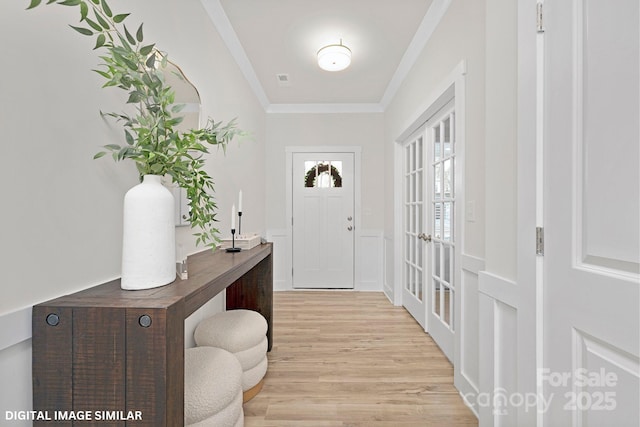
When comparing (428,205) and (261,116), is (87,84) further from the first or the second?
(261,116)

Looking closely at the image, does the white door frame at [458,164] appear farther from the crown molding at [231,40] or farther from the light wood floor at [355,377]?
the crown molding at [231,40]

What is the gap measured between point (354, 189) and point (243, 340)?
3.01 m

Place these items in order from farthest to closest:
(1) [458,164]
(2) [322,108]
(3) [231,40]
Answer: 1. (2) [322,108]
2. (3) [231,40]
3. (1) [458,164]

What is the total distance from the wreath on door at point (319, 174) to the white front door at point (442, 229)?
5.87ft

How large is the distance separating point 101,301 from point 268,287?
5.20 feet

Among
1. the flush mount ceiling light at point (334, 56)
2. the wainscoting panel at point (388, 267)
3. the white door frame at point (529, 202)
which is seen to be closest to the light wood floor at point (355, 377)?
the wainscoting panel at point (388, 267)

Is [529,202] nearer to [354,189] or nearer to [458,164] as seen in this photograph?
→ [458,164]

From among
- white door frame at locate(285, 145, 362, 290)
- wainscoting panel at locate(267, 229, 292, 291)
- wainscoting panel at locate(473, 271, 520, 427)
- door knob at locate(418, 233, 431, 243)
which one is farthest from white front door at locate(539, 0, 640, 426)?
wainscoting panel at locate(267, 229, 292, 291)

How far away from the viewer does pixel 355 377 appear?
2092mm


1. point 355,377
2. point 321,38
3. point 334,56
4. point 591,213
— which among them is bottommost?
point 355,377

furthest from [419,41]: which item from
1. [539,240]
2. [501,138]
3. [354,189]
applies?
[539,240]

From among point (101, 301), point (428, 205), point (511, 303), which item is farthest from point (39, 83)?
point (428, 205)

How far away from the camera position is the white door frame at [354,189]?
14.6 ft

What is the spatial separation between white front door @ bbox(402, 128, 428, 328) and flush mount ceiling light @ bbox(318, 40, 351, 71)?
3.20ft
